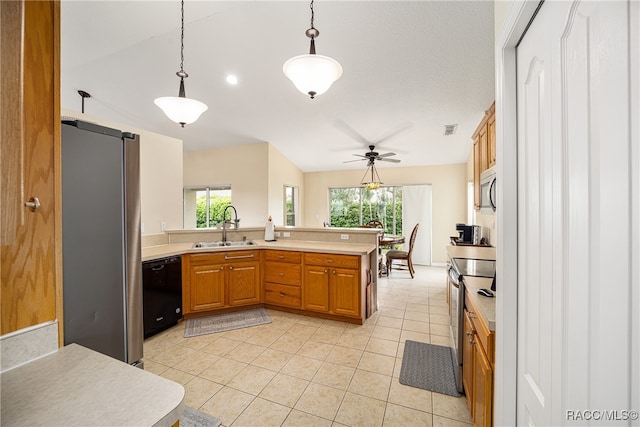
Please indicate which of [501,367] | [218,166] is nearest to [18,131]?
[501,367]

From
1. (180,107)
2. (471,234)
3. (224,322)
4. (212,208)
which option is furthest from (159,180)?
(471,234)

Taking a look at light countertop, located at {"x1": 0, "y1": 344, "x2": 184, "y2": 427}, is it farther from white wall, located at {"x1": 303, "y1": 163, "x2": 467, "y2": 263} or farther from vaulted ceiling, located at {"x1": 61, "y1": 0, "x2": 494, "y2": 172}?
white wall, located at {"x1": 303, "y1": 163, "x2": 467, "y2": 263}

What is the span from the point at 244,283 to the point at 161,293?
3.08 feet

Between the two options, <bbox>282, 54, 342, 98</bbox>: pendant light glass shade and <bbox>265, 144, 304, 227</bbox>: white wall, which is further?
<bbox>265, 144, 304, 227</bbox>: white wall

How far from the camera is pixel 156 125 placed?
190 inches

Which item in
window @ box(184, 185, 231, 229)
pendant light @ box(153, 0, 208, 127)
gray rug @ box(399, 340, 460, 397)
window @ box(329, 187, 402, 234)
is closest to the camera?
gray rug @ box(399, 340, 460, 397)

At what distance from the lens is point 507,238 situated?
941mm

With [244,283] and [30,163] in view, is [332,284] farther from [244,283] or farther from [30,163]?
[30,163]

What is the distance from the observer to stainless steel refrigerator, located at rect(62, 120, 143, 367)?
1.25 metres

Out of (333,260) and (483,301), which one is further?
(333,260)

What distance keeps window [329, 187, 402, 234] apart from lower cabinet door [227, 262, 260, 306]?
4.08m

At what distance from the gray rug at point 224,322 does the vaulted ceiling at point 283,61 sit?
10.2ft

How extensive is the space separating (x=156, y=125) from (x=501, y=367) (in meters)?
5.85

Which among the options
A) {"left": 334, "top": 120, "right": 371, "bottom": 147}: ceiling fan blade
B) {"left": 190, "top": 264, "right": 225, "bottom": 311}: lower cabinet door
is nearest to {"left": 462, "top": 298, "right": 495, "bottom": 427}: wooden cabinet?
{"left": 190, "top": 264, "right": 225, "bottom": 311}: lower cabinet door
